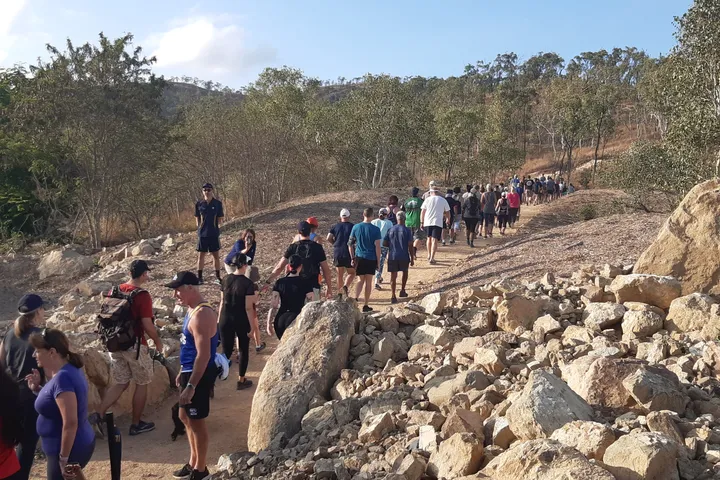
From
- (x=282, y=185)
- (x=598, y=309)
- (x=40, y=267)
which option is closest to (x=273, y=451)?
(x=598, y=309)

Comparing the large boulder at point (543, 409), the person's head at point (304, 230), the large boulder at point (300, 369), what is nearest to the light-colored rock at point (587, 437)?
the large boulder at point (543, 409)

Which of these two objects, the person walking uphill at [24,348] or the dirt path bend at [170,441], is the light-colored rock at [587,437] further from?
the person walking uphill at [24,348]

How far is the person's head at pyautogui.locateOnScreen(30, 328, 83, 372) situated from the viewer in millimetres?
3670

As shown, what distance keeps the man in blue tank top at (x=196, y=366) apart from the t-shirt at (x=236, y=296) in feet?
4.59

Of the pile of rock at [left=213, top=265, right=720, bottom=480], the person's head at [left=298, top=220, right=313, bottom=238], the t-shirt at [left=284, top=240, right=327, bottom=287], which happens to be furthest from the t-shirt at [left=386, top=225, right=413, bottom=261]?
the t-shirt at [left=284, top=240, right=327, bottom=287]

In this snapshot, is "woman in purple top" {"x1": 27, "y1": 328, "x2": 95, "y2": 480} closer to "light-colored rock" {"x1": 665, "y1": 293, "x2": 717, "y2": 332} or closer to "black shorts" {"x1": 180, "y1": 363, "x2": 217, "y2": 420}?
"black shorts" {"x1": 180, "y1": 363, "x2": 217, "y2": 420}

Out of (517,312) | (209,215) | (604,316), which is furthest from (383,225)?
(604,316)

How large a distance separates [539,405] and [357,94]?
28.0 metres

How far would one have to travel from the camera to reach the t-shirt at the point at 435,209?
1142cm

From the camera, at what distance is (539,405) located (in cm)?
385

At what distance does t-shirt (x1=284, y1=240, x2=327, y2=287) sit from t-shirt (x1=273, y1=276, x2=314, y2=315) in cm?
14

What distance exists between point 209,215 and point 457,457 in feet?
23.6

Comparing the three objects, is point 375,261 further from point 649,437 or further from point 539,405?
point 649,437

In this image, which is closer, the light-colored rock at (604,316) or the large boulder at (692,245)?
the light-colored rock at (604,316)
